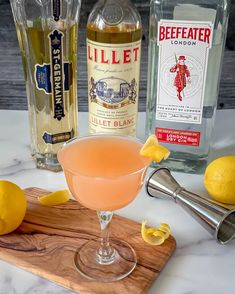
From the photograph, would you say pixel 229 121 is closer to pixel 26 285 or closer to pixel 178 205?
pixel 178 205

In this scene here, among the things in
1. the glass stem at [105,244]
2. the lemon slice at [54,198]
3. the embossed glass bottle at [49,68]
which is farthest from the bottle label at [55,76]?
the glass stem at [105,244]

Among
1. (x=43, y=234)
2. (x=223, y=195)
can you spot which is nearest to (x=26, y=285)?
(x=43, y=234)

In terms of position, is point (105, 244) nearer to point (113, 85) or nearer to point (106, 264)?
point (106, 264)

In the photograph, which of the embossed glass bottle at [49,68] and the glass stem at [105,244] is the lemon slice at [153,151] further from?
the embossed glass bottle at [49,68]

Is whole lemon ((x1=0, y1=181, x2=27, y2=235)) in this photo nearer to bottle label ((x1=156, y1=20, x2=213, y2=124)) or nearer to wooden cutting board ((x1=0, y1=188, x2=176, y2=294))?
wooden cutting board ((x1=0, y1=188, x2=176, y2=294))

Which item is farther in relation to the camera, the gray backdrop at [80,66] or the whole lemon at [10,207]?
the gray backdrop at [80,66]

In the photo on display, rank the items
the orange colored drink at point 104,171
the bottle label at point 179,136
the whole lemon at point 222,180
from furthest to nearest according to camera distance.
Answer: the bottle label at point 179,136, the whole lemon at point 222,180, the orange colored drink at point 104,171
